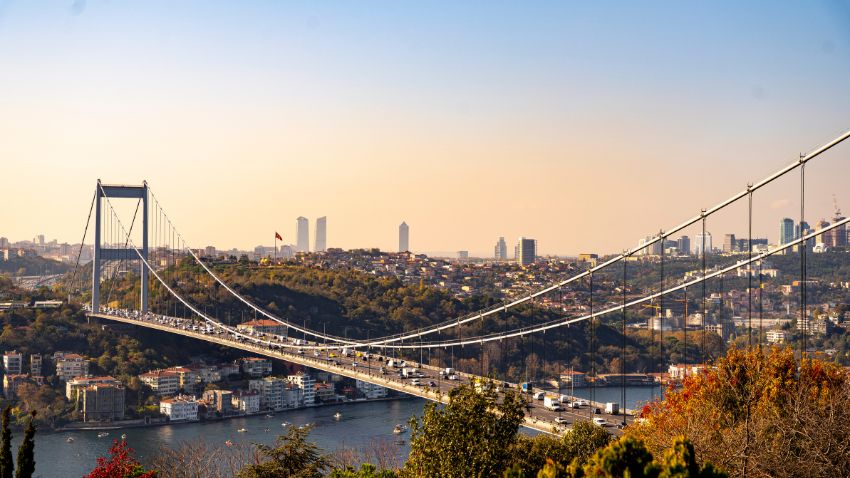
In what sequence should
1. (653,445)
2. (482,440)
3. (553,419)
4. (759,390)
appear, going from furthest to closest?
(553,419) < (759,390) < (653,445) < (482,440)

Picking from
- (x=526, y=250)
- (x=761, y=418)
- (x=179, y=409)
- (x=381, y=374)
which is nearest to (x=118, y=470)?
(x=761, y=418)

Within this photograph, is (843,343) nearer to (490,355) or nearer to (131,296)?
(490,355)

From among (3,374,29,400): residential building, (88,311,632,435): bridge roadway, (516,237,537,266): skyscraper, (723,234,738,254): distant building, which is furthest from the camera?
(516,237,537,266): skyscraper

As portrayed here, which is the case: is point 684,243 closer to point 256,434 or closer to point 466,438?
point 256,434

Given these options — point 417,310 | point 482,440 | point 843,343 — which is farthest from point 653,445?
point 417,310

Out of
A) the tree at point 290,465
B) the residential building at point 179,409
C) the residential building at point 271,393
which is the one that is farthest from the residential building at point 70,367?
the tree at point 290,465

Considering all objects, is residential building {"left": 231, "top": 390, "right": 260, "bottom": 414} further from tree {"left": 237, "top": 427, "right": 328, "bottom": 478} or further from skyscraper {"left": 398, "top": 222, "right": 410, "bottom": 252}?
skyscraper {"left": 398, "top": 222, "right": 410, "bottom": 252}

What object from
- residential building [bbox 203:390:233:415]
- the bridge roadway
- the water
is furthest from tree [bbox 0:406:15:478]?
residential building [bbox 203:390:233:415]
